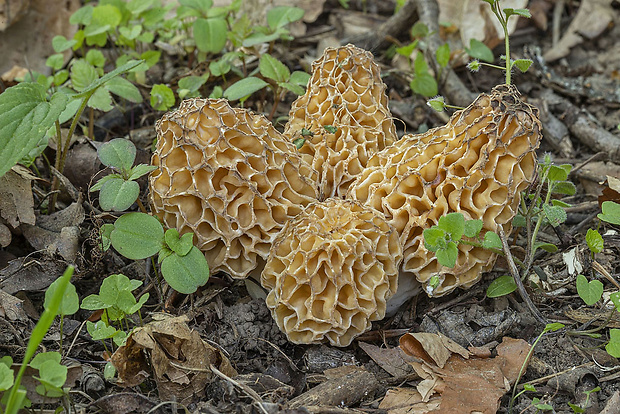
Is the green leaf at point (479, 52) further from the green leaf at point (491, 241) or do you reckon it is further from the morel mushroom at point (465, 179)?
the green leaf at point (491, 241)

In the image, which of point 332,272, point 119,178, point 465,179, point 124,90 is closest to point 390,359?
point 332,272

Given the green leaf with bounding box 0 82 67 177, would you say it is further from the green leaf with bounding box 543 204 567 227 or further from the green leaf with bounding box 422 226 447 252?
the green leaf with bounding box 543 204 567 227

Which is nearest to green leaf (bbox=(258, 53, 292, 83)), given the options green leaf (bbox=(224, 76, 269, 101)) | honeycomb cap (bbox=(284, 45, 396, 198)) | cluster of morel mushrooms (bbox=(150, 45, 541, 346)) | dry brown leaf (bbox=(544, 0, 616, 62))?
green leaf (bbox=(224, 76, 269, 101))

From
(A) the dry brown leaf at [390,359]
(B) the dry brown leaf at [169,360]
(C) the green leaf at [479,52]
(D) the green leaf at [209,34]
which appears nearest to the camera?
(B) the dry brown leaf at [169,360]

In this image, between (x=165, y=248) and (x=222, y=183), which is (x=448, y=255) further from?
(x=165, y=248)

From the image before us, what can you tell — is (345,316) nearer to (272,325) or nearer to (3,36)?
(272,325)

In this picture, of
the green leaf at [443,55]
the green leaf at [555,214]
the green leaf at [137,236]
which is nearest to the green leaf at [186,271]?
the green leaf at [137,236]

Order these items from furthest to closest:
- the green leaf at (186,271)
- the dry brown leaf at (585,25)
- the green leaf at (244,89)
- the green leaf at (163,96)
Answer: the dry brown leaf at (585,25) < the green leaf at (163,96) < the green leaf at (244,89) < the green leaf at (186,271)
